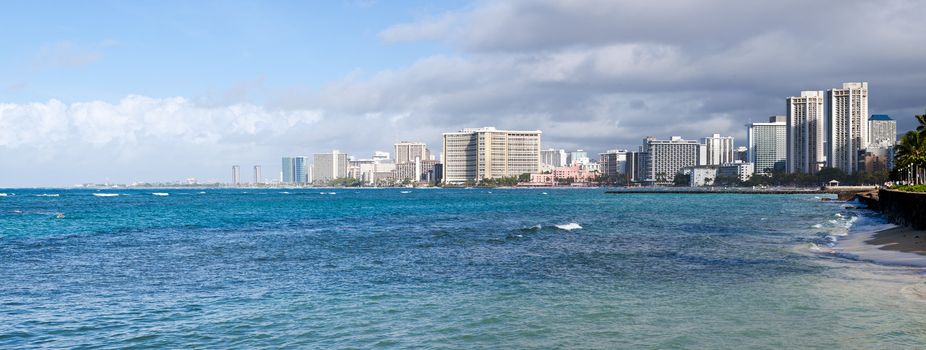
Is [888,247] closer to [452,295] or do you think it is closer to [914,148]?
[452,295]

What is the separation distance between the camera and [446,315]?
65.0 ft

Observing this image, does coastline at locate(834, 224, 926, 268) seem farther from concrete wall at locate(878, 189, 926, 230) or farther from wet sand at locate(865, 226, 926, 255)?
concrete wall at locate(878, 189, 926, 230)

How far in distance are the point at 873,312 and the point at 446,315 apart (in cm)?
1151

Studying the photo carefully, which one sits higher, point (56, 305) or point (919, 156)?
point (919, 156)

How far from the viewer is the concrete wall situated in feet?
154

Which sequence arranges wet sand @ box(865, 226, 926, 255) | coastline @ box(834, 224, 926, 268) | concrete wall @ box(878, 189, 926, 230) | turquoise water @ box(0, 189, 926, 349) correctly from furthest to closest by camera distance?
concrete wall @ box(878, 189, 926, 230), wet sand @ box(865, 226, 926, 255), coastline @ box(834, 224, 926, 268), turquoise water @ box(0, 189, 926, 349)

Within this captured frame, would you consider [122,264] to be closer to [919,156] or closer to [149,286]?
[149,286]

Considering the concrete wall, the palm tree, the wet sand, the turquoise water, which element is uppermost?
the palm tree

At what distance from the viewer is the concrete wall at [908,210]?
47056 mm

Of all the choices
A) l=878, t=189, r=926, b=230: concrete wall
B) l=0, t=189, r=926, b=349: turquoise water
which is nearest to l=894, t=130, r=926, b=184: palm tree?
l=878, t=189, r=926, b=230: concrete wall

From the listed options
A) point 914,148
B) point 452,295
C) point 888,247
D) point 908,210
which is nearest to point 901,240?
point 888,247

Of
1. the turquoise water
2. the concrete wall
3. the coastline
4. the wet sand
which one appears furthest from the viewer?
the concrete wall

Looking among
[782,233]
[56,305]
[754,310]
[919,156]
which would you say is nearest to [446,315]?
[754,310]

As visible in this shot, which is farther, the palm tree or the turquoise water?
the palm tree
